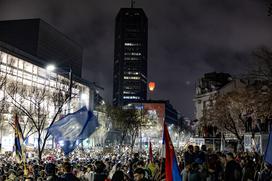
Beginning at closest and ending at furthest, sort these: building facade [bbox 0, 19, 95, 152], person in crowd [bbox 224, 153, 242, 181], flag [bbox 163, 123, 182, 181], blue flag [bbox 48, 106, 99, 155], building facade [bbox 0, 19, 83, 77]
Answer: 1. flag [bbox 163, 123, 182, 181]
2. person in crowd [bbox 224, 153, 242, 181]
3. blue flag [bbox 48, 106, 99, 155]
4. building facade [bbox 0, 19, 95, 152]
5. building facade [bbox 0, 19, 83, 77]

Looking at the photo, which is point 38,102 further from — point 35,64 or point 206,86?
point 206,86

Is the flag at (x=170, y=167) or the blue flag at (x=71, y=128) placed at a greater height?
the blue flag at (x=71, y=128)

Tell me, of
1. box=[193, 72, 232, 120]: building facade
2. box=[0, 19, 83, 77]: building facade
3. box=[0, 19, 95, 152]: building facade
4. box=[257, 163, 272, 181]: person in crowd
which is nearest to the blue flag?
box=[257, 163, 272, 181]: person in crowd

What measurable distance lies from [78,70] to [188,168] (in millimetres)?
103076

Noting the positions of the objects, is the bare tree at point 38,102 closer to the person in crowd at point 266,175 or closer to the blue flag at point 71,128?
the blue flag at point 71,128

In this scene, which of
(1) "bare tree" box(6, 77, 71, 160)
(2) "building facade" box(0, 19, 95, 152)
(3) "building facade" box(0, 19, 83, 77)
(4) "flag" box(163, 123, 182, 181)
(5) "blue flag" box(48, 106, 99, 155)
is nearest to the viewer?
(4) "flag" box(163, 123, 182, 181)

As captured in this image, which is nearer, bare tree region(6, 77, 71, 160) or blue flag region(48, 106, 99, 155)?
blue flag region(48, 106, 99, 155)

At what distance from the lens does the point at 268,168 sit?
42.4ft

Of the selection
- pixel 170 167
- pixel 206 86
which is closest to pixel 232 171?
pixel 170 167

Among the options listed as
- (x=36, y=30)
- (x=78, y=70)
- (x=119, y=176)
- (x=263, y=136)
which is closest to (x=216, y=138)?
(x=263, y=136)

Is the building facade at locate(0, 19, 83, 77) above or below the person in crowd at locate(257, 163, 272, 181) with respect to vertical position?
above

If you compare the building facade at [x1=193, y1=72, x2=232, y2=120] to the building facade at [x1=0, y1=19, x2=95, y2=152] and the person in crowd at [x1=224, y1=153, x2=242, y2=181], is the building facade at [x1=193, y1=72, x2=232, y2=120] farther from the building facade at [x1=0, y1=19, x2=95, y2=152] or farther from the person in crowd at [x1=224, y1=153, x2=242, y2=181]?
the person in crowd at [x1=224, y1=153, x2=242, y2=181]

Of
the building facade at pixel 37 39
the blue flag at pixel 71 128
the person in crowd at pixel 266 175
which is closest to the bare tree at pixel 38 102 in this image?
the blue flag at pixel 71 128

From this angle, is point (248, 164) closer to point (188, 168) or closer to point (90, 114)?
point (188, 168)
